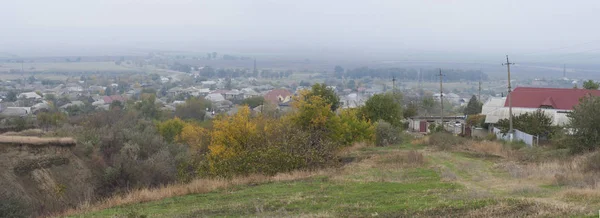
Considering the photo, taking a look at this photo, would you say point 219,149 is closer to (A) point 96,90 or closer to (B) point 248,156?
(B) point 248,156

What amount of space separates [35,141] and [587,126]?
23816 millimetres

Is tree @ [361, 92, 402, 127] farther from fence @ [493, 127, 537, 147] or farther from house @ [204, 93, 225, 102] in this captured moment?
house @ [204, 93, 225, 102]

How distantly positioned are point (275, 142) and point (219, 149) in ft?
9.80

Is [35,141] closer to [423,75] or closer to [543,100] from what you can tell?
[543,100]

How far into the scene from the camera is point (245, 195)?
14.4m

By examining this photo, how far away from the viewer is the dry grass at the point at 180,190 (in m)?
14.0

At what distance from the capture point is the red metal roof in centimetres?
4417

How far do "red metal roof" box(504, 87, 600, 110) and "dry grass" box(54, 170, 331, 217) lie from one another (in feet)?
105

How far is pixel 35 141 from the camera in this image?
24.9m

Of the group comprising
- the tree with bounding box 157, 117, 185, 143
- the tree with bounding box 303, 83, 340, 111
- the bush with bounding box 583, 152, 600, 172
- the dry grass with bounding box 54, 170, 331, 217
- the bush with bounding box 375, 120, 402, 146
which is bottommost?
the tree with bounding box 157, 117, 185, 143

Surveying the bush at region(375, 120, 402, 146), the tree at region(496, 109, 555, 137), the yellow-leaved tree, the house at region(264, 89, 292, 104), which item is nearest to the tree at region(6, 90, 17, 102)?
the house at region(264, 89, 292, 104)

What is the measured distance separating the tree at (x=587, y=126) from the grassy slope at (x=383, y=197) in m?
4.44

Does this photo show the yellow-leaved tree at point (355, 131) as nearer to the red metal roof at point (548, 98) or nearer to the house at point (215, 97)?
the red metal roof at point (548, 98)

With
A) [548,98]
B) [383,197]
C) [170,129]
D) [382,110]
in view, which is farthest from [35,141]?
A: [548,98]
